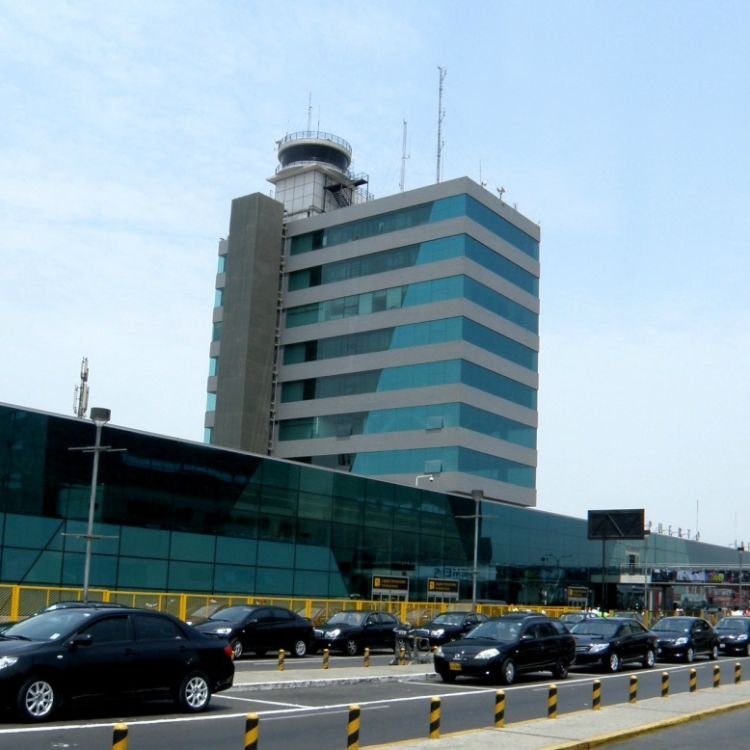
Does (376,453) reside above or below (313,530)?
above

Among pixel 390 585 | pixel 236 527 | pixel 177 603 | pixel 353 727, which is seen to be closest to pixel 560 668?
pixel 353 727

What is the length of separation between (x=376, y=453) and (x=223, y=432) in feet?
41.1

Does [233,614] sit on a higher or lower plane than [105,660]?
lower

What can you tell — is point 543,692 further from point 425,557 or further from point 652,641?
point 425,557

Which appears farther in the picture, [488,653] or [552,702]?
[488,653]

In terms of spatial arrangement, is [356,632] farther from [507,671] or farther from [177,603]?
[507,671]

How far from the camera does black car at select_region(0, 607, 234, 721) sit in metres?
14.0

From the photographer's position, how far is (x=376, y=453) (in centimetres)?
7156

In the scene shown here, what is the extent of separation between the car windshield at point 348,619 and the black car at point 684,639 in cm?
938

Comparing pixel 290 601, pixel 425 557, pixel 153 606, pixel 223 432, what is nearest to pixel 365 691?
pixel 153 606

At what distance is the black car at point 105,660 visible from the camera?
1405 cm

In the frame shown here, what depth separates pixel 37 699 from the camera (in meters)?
14.1

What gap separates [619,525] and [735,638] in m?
23.5

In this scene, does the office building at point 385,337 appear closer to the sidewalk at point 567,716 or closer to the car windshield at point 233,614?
the car windshield at point 233,614
